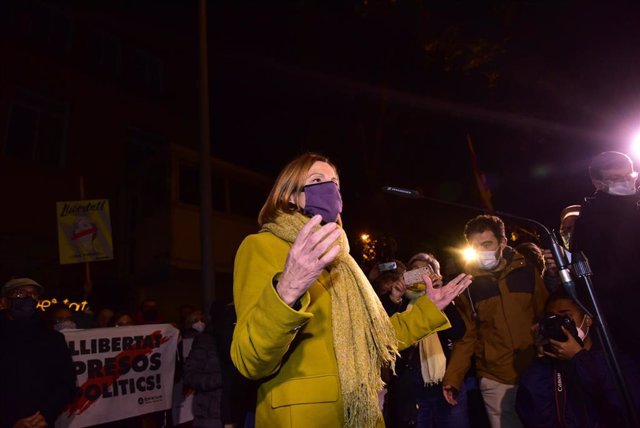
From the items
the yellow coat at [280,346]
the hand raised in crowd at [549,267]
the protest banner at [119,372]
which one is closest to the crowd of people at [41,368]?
the protest banner at [119,372]

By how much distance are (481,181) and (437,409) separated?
703 cm

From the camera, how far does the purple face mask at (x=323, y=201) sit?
2.20 m

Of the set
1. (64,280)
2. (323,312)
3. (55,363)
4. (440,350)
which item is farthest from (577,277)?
(64,280)

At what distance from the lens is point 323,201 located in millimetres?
2209

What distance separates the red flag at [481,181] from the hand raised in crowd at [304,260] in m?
9.52

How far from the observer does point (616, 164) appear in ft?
10.6

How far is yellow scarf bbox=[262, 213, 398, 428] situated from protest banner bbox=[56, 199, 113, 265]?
736cm

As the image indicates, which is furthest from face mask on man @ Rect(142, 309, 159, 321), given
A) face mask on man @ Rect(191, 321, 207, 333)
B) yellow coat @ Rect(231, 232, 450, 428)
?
yellow coat @ Rect(231, 232, 450, 428)

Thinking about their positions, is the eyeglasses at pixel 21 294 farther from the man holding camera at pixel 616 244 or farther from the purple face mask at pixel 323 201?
the man holding camera at pixel 616 244

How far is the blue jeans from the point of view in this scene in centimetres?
464

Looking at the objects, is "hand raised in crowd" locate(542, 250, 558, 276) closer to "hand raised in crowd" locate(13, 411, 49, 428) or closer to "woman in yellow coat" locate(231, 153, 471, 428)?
"woman in yellow coat" locate(231, 153, 471, 428)

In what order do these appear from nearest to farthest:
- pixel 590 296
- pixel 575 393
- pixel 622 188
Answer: pixel 590 296, pixel 622 188, pixel 575 393

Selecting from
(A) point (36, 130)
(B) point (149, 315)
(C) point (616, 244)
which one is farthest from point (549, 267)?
(A) point (36, 130)

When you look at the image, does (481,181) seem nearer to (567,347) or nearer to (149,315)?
(149,315)
